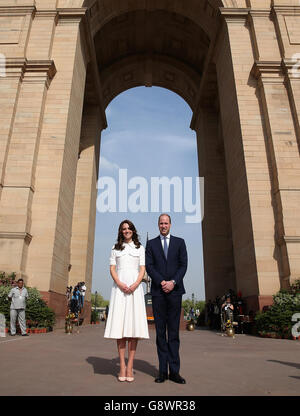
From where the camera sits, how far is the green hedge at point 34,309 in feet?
33.3

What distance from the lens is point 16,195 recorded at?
12188 mm

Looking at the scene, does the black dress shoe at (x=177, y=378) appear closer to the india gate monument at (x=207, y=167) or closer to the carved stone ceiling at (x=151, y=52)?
the india gate monument at (x=207, y=167)

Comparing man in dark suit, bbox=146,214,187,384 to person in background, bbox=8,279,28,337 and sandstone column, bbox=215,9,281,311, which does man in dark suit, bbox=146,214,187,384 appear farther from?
sandstone column, bbox=215,9,281,311

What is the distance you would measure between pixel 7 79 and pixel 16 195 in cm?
615

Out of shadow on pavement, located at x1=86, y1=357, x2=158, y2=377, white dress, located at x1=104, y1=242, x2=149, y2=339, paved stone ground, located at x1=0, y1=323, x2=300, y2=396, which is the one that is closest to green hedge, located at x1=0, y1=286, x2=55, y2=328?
paved stone ground, located at x1=0, y1=323, x2=300, y2=396

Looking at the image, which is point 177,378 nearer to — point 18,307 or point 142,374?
point 142,374

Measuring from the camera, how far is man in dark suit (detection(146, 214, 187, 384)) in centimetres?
383

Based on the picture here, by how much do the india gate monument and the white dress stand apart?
332 inches

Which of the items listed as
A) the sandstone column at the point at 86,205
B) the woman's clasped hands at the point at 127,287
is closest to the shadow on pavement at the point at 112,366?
the woman's clasped hands at the point at 127,287

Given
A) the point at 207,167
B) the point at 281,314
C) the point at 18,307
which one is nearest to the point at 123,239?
the point at 18,307
